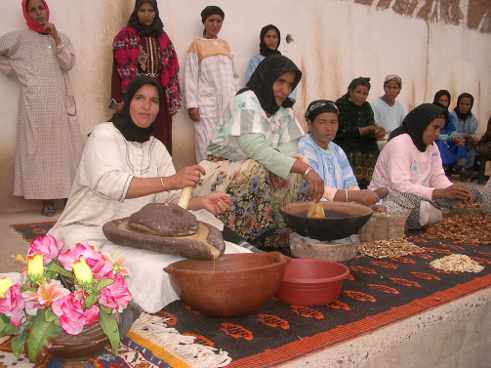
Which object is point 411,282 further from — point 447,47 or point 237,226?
point 447,47

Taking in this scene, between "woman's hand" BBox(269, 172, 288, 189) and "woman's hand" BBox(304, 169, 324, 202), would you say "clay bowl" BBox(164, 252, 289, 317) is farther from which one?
"woman's hand" BBox(269, 172, 288, 189)

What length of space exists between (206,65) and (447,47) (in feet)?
18.1

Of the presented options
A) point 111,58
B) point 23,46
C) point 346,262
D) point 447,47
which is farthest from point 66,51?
point 447,47

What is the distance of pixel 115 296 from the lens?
1.53 m

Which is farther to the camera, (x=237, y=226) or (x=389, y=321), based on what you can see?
(x=237, y=226)

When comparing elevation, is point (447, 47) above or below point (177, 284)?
above

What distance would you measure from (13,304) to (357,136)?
4134mm

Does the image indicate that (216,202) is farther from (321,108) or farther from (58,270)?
(321,108)

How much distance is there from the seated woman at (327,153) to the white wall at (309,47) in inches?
88.4

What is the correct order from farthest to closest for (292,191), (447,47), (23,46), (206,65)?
(447,47) < (206,65) < (23,46) < (292,191)

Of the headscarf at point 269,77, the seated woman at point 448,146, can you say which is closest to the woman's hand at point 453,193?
the headscarf at point 269,77

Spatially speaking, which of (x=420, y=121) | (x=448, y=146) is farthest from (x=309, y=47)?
(x=420, y=121)

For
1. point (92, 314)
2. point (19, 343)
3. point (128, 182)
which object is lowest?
point (19, 343)

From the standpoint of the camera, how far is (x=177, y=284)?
1924mm
